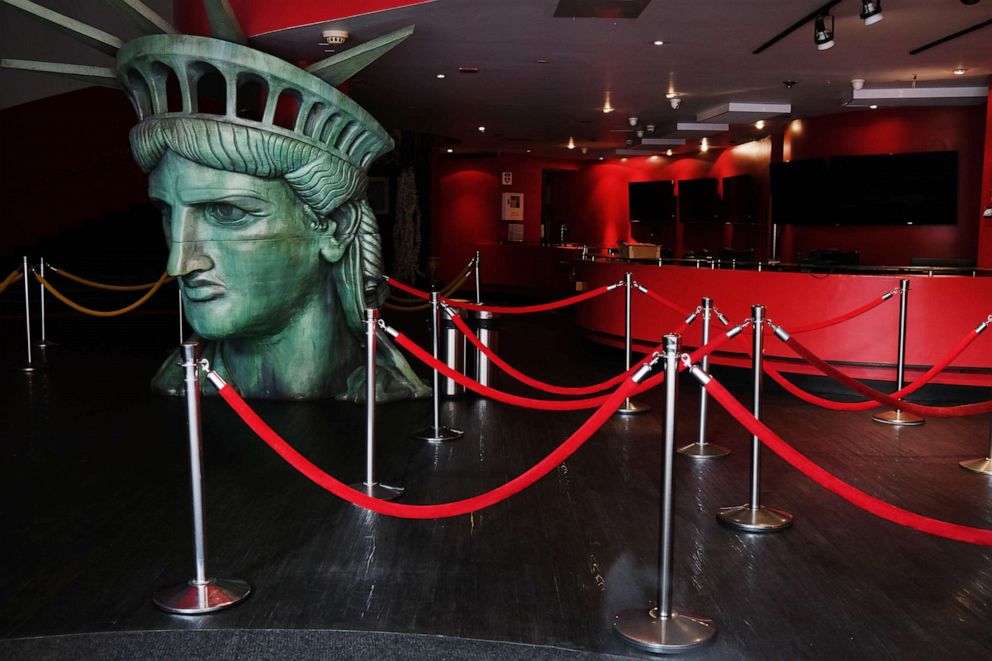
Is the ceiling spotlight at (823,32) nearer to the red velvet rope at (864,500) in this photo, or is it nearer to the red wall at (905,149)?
the red velvet rope at (864,500)

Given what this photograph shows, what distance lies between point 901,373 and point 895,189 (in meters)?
5.08

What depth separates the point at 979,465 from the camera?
15.9ft

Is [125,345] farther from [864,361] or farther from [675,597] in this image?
[675,597]

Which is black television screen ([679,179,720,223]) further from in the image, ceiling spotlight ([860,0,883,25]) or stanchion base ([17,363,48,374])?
stanchion base ([17,363,48,374])

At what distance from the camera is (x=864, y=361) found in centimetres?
710

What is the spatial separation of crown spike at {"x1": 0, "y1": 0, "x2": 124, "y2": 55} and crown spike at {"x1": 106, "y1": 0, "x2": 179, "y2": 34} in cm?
18

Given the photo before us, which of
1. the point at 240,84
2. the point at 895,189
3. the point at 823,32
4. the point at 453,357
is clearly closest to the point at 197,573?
the point at 240,84

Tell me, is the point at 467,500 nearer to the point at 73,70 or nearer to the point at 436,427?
the point at 436,427

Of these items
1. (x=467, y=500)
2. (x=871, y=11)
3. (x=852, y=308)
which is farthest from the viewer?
(x=852, y=308)

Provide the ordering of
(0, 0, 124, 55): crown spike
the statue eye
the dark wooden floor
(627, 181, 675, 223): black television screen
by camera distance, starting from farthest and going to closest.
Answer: (627, 181, 675, 223): black television screen
the statue eye
(0, 0, 124, 55): crown spike
the dark wooden floor

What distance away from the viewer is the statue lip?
550 cm

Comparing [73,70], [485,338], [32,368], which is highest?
[73,70]

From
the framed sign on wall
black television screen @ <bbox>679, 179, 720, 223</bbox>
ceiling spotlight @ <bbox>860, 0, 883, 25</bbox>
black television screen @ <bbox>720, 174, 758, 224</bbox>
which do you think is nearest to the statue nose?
ceiling spotlight @ <bbox>860, 0, 883, 25</bbox>

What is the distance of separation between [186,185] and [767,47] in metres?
4.77
